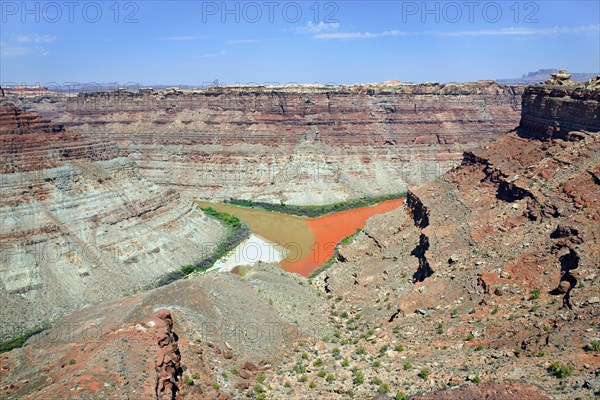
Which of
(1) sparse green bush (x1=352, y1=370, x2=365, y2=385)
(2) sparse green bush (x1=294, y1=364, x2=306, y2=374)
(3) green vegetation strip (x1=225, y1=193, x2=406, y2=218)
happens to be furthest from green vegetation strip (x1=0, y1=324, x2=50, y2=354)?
(3) green vegetation strip (x1=225, y1=193, x2=406, y2=218)

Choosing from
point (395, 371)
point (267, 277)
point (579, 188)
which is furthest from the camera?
point (267, 277)

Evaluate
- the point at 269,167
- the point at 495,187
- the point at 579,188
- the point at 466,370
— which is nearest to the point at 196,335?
the point at 466,370

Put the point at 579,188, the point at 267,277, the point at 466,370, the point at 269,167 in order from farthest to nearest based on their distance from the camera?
the point at 269,167
the point at 267,277
the point at 579,188
the point at 466,370

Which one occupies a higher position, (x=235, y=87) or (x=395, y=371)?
(x=235, y=87)

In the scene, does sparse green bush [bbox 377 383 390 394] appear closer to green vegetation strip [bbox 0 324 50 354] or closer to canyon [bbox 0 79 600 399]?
canyon [bbox 0 79 600 399]

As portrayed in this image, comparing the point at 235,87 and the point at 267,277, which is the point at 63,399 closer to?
the point at 267,277

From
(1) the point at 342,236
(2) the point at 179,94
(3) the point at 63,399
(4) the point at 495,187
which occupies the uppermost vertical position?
(2) the point at 179,94

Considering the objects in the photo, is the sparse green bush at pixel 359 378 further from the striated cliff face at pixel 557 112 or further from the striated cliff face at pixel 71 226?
the striated cliff face at pixel 71 226

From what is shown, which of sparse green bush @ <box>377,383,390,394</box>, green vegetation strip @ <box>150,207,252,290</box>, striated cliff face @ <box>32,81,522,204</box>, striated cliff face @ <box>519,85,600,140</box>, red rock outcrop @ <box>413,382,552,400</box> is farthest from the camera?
striated cliff face @ <box>32,81,522,204</box>
